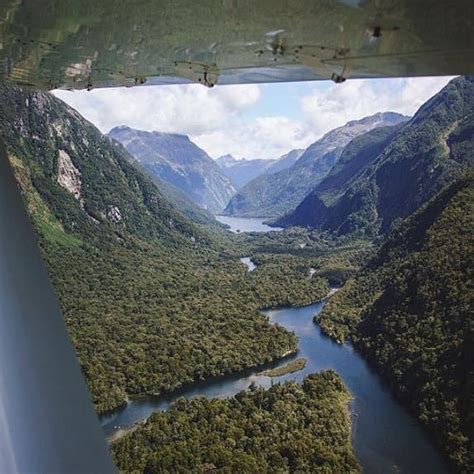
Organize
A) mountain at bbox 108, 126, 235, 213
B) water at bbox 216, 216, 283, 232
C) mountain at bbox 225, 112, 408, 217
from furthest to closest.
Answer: mountain at bbox 108, 126, 235, 213 → mountain at bbox 225, 112, 408, 217 → water at bbox 216, 216, 283, 232

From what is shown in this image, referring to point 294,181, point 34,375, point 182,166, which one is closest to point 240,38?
point 34,375

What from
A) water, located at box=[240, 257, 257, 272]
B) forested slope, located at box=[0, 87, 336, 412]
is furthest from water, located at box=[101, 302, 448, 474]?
water, located at box=[240, 257, 257, 272]

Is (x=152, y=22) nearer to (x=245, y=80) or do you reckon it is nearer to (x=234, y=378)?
(x=245, y=80)

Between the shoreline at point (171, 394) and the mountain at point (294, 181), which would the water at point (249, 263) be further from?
the mountain at point (294, 181)

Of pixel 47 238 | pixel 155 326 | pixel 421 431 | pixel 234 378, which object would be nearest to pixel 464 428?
pixel 421 431

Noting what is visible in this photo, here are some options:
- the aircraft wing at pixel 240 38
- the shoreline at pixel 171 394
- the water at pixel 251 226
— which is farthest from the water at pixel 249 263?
the aircraft wing at pixel 240 38

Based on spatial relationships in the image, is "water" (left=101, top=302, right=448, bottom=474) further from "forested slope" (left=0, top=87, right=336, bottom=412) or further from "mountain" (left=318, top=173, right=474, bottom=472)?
"forested slope" (left=0, top=87, right=336, bottom=412)
